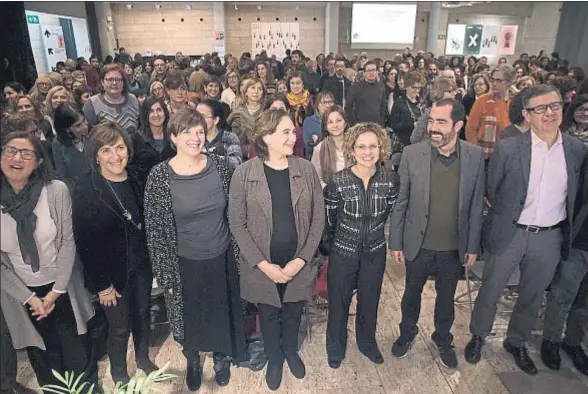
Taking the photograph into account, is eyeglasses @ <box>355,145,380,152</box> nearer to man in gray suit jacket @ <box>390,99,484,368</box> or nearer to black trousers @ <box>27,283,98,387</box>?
man in gray suit jacket @ <box>390,99,484,368</box>

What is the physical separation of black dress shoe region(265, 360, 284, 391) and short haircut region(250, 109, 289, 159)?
1307mm

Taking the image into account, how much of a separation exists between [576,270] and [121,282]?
107 inches

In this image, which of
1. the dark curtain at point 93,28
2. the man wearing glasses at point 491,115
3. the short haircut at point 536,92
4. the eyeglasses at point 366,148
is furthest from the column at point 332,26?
the eyeglasses at point 366,148

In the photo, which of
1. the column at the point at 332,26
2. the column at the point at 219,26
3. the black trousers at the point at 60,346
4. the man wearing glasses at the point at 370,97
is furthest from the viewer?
the column at the point at 332,26

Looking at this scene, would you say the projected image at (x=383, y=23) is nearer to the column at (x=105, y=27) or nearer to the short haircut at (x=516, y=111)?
the column at (x=105, y=27)

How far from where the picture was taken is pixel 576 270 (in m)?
2.52

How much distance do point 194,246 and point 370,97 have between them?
12.8 ft

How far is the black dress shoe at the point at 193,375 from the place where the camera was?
2.52 m

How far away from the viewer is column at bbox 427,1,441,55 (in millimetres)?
14742

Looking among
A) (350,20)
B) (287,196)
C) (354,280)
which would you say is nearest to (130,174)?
(287,196)

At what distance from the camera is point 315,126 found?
398 cm

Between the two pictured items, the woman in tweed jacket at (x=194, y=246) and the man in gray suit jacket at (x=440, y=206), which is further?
the man in gray suit jacket at (x=440, y=206)

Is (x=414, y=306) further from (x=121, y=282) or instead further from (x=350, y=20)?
(x=350, y=20)

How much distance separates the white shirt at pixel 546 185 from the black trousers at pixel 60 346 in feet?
8.44
